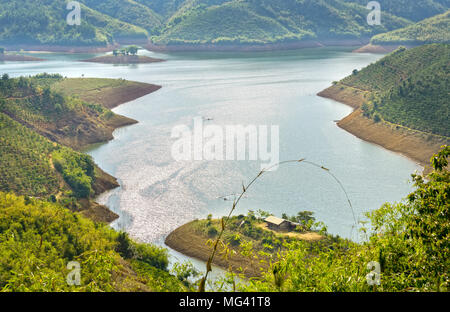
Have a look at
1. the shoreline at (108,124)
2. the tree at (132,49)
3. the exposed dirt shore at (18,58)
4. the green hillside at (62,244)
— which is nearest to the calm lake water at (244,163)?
the shoreline at (108,124)

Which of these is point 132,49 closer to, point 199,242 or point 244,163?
point 244,163

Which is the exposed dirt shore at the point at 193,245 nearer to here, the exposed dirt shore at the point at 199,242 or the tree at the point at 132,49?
the exposed dirt shore at the point at 199,242

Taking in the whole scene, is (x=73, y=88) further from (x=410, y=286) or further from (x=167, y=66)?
(x=410, y=286)

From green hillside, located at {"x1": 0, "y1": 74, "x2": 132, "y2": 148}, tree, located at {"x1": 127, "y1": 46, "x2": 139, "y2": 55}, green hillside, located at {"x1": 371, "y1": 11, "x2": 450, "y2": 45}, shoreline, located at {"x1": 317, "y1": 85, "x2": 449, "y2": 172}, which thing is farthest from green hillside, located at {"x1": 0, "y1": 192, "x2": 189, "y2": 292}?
green hillside, located at {"x1": 371, "y1": 11, "x2": 450, "y2": 45}

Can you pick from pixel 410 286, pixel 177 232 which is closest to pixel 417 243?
pixel 410 286

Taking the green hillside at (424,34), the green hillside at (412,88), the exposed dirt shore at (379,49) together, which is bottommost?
the green hillside at (412,88)

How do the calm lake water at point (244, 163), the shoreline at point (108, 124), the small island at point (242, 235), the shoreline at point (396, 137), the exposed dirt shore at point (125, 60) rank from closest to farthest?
the small island at point (242, 235) < the calm lake water at point (244, 163) < the shoreline at point (108, 124) < the shoreline at point (396, 137) < the exposed dirt shore at point (125, 60)
